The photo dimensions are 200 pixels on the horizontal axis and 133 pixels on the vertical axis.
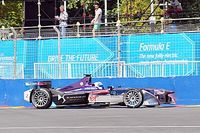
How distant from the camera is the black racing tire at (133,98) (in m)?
19.0

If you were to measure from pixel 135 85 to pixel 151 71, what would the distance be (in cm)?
88

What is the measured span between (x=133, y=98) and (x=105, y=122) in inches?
196

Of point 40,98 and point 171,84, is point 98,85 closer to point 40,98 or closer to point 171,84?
point 40,98

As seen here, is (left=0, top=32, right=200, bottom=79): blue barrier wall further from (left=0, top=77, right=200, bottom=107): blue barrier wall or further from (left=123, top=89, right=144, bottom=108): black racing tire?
(left=123, top=89, right=144, bottom=108): black racing tire

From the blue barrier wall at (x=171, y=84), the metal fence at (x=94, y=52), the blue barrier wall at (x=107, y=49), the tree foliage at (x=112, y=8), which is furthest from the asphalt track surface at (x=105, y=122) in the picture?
the tree foliage at (x=112, y=8)

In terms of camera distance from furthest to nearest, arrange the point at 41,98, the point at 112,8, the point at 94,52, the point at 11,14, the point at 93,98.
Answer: the point at 11,14
the point at 112,8
the point at 94,52
the point at 41,98
the point at 93,98

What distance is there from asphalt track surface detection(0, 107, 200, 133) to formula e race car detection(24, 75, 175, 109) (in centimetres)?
140

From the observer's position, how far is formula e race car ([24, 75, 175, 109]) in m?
19.1

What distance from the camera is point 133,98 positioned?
19.1 metres

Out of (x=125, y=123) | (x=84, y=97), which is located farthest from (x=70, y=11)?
(x=125, y=123)

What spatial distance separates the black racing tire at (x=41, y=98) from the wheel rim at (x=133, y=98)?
251cm

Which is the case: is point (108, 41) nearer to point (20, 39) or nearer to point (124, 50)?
point (124, 50)

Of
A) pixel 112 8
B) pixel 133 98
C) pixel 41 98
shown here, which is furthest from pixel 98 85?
pixel 112 8

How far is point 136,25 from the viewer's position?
2348 centimetres
